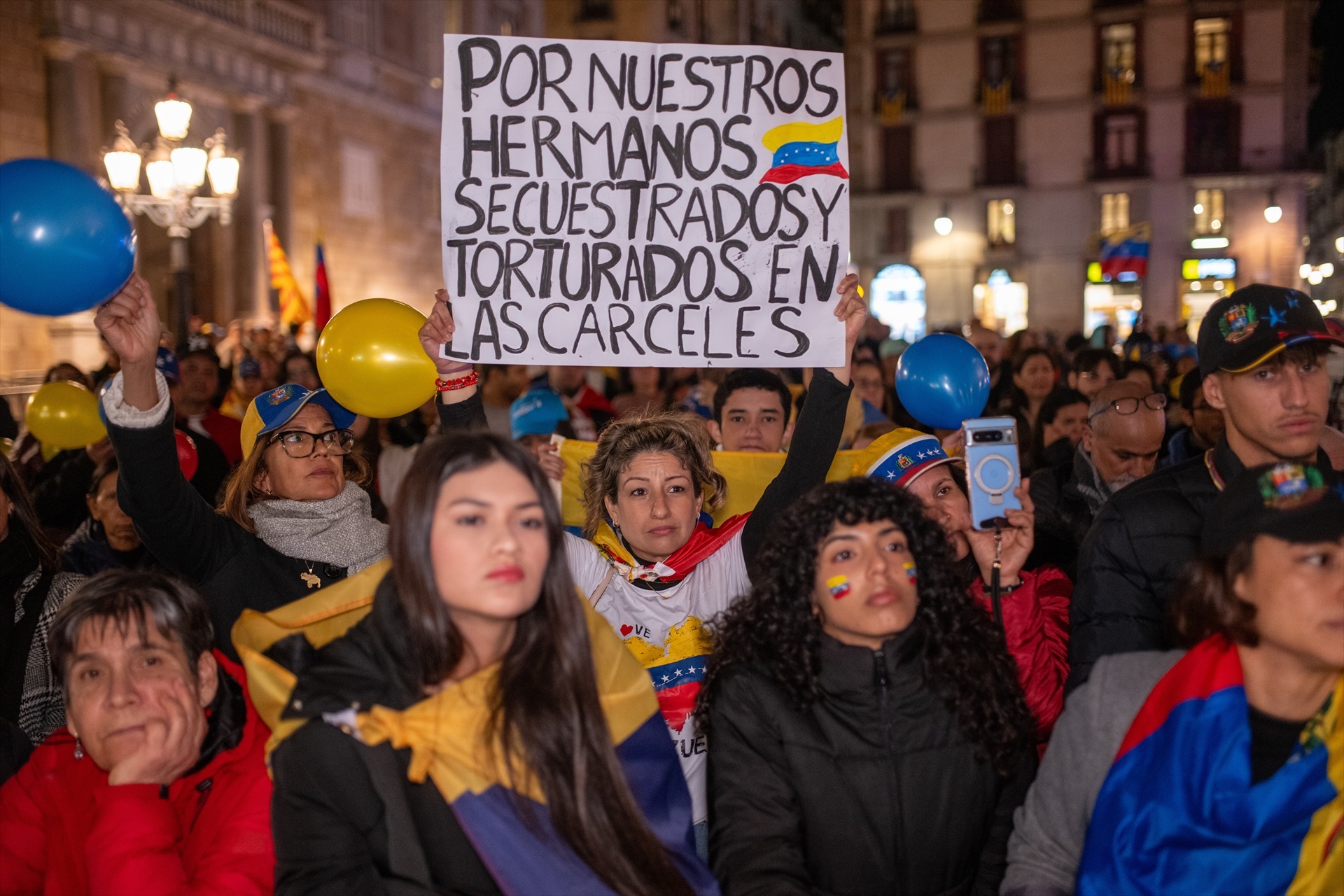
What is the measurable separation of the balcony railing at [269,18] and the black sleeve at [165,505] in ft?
51.5

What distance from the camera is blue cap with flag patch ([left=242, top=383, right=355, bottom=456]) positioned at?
3602 millimetres

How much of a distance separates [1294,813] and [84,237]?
109 inches

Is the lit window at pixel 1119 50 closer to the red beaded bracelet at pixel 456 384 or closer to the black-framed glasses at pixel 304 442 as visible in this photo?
the red beaded bracelet at pixel 456 384

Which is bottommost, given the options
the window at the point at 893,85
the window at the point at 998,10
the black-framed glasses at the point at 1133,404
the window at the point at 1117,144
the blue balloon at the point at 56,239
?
the black-framed glasses at the point at 1133,404

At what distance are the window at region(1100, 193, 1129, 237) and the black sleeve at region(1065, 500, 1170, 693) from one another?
37607mm

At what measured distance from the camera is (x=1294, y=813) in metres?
2.25

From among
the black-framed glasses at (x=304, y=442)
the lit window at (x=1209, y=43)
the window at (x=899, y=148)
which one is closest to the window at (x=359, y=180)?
the black-framed glasses at (x=304, y=442)

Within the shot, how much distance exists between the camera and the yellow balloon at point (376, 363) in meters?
3.69

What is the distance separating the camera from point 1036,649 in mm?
3141

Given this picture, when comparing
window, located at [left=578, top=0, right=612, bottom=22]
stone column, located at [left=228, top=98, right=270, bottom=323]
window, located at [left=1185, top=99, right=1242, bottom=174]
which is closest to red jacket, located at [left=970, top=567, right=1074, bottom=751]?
stone column, located at [left=228, top=98, right=270, bottom=323]

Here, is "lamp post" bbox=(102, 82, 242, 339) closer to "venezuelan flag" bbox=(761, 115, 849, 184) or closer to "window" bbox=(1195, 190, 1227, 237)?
"venezuelan flag" bbox=(761, 115, 849, 184)

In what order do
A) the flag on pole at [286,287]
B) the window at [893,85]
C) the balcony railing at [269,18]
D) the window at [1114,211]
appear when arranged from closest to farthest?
the flag on pole at [286,287], the balcony railing at [269,18], the window at [1114,211], the window at [893,85]

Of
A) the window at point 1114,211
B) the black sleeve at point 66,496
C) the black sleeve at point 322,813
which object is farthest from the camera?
the window at point 1114,211

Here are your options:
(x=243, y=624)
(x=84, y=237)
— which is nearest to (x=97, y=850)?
(x=243, y=624)
